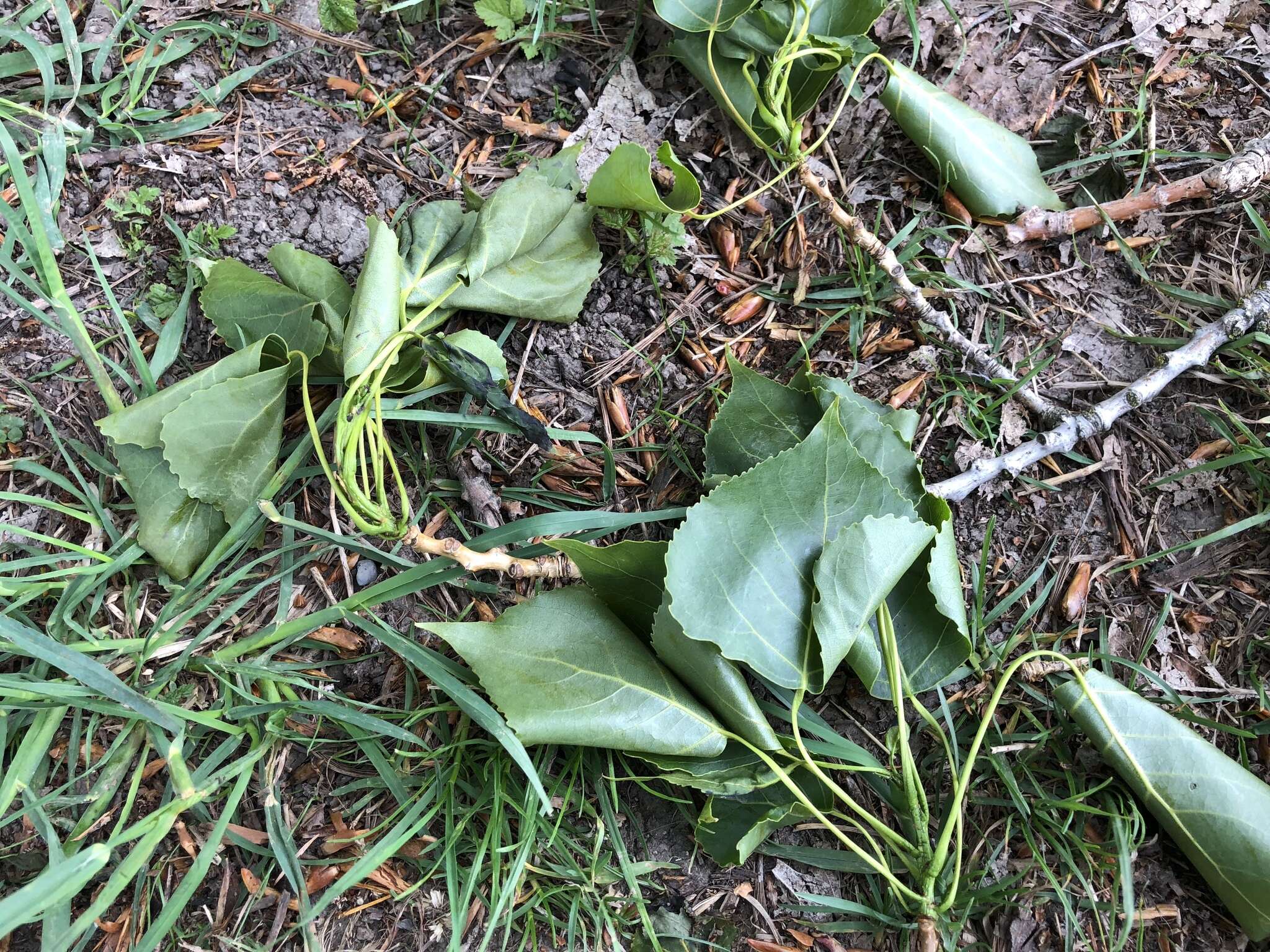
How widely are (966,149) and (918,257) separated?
29 cm

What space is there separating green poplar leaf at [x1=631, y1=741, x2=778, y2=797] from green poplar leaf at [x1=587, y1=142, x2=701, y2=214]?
121 cm

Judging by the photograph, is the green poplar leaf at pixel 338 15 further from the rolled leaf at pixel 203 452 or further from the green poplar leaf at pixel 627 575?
the green poplar leaf at pixel 627 575

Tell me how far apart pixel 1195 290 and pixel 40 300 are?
287cm

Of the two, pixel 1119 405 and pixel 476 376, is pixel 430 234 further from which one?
pixel 1119 405

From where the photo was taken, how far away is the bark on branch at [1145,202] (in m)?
2.00

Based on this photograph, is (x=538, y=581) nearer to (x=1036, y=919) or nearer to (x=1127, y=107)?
(x=1036, y=919)

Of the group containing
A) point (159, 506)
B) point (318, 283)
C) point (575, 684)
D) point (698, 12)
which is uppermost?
point (698, 12)

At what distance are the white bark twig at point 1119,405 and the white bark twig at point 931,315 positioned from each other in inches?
2.6

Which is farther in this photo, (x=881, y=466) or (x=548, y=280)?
(x=548, y=280)

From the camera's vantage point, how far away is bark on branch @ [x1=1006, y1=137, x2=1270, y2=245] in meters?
2.00

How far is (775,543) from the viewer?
1.61 m

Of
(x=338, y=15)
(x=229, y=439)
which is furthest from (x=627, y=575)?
(x=338, y=15)

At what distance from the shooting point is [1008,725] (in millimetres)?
1848

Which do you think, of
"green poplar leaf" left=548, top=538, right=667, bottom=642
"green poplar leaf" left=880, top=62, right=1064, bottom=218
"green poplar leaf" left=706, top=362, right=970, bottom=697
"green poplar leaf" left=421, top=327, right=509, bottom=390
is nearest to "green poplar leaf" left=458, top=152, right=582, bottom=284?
"green poplar leaf" left=421, top=327, right=509, bottom=390
